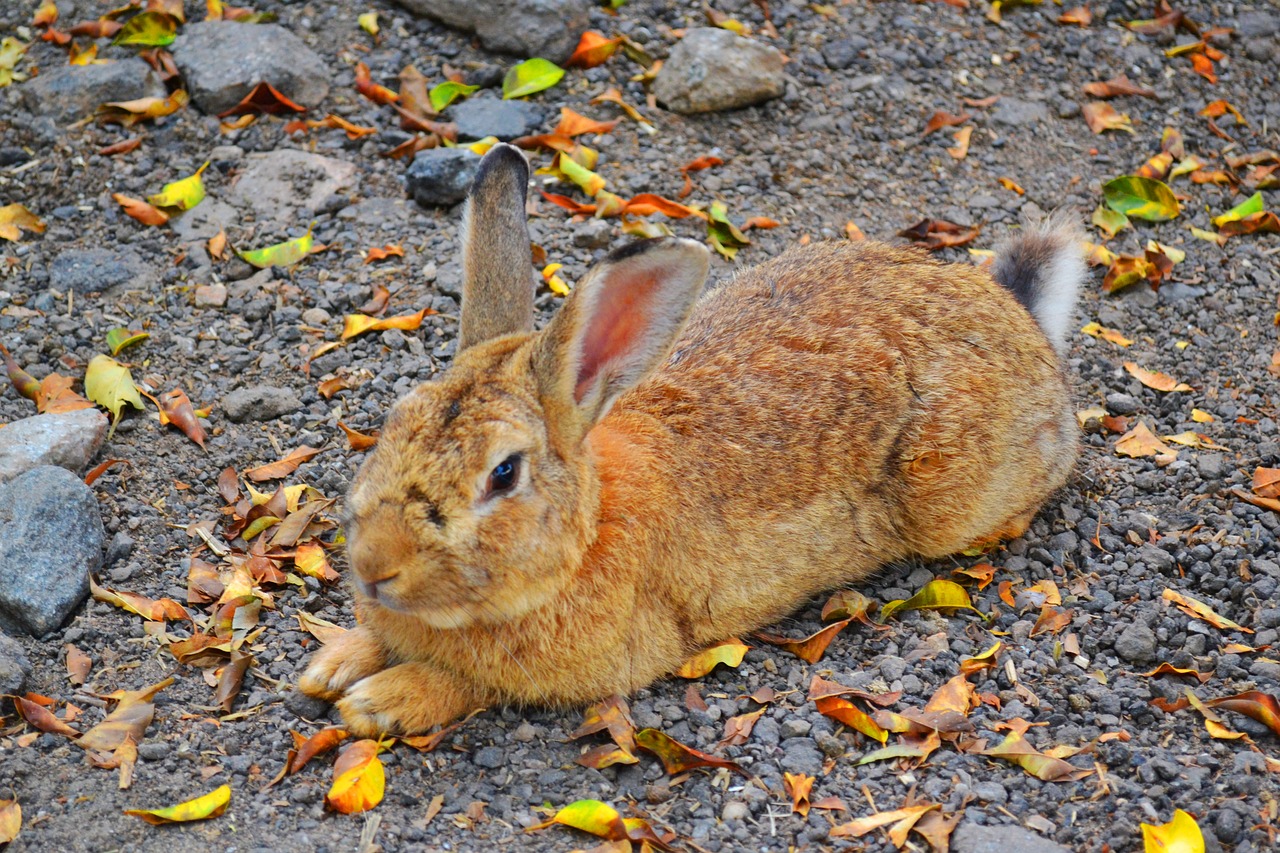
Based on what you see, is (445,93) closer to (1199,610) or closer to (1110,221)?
(1110,221)

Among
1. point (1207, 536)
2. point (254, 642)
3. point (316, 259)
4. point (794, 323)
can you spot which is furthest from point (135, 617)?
point (1207, 536)

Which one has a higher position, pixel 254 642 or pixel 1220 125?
pixel 1220 125

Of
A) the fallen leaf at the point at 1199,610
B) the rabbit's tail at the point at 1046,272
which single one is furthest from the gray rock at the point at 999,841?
the rabbit's tail at the point at 1046,272

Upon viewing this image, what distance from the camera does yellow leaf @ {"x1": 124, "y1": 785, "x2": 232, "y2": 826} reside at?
425 centimetres

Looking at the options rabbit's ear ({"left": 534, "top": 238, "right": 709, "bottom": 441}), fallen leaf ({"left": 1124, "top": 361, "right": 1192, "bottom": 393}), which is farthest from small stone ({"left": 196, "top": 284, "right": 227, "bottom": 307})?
fallen leaf ({"left": 1124, "top": 361, "right": 1192, "bottom": 393})

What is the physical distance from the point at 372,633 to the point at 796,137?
14.8ft

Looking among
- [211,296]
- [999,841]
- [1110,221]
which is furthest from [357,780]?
[1110,221]

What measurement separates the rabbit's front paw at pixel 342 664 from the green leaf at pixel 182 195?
329cm

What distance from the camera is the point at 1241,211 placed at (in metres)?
7.84

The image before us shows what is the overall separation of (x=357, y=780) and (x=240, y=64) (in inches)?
193

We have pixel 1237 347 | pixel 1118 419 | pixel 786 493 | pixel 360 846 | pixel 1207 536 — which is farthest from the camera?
pixel 1237 347

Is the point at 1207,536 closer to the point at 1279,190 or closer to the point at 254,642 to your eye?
the point at 1279,190

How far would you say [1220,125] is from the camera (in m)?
8.54

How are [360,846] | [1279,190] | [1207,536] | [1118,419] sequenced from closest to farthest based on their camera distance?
[360,846] → [1207,536] → [1118,419] → [1279,190]
